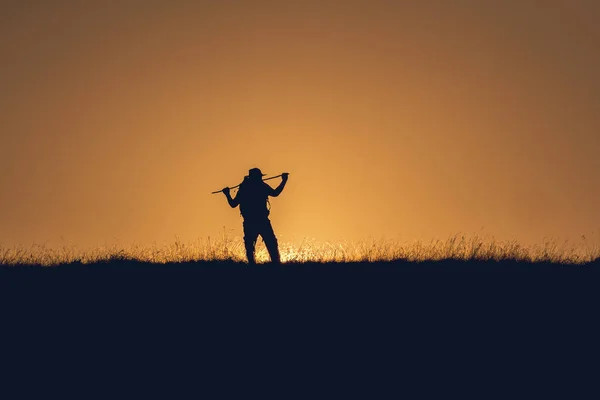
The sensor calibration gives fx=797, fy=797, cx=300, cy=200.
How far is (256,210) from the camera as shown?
17.8 metres

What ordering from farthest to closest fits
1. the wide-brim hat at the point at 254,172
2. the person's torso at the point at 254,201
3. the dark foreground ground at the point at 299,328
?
the wide-brim hat at the point at 254,172 < the person's torso at the point at 254,201 < the dark foreground ground at the point at 299,328

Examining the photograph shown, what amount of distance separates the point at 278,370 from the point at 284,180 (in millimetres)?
7220

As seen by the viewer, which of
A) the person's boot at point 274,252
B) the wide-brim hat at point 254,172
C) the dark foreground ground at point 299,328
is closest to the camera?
the dark foreground ground at point 299,328

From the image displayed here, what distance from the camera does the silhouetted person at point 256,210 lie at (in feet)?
57.7

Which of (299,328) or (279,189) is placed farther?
(279,189)

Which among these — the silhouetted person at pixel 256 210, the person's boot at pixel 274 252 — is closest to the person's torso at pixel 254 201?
the silhouetted person at pixel 256 210

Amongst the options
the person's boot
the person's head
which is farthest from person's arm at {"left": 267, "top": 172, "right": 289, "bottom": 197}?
the person's boot

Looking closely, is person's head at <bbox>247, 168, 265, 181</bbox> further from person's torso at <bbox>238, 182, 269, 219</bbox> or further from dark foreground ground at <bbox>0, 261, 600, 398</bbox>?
dark foreground ground at <bbox>0, 261, 600, 398</bbox>

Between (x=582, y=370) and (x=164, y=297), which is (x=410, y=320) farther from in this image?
(x=164, y=297)

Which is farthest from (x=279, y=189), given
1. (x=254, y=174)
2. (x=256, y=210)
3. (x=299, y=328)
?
(x=299, y=328)

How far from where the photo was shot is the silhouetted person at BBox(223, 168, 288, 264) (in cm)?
1758

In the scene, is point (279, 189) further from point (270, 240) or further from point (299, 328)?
point (299, 328)

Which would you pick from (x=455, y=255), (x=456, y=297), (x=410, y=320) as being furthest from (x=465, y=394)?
(x=455, y=255)

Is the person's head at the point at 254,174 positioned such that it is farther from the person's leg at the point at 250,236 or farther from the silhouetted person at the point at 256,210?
the person's leg at the point at 250,236
